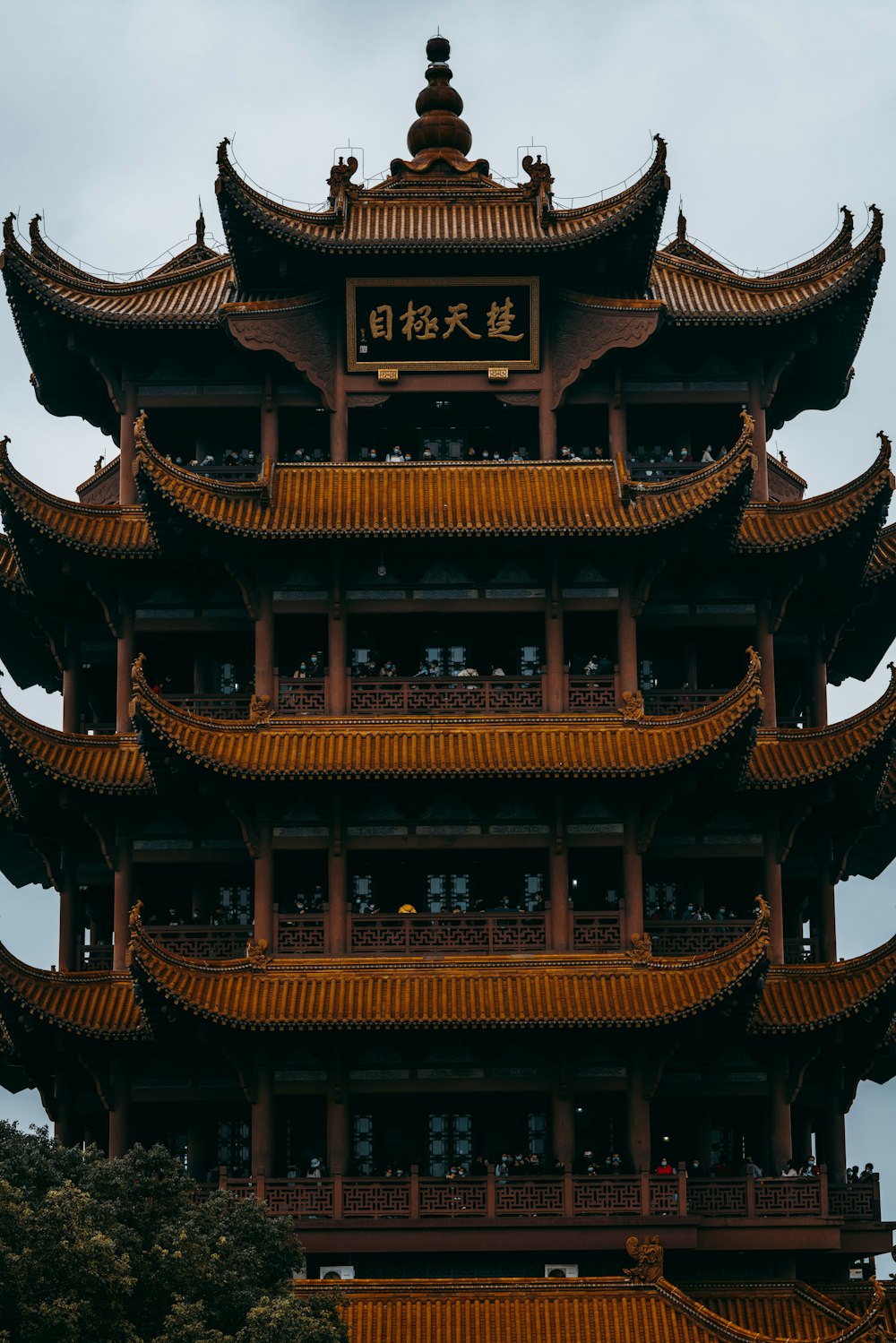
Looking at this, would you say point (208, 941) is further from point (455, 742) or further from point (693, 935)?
point (693, 935)

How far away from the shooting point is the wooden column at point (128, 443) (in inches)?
2143

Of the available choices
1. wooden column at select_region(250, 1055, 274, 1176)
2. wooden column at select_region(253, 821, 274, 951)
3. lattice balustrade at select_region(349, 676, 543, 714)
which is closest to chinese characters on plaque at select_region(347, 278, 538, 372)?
lattice balustrade at select_region(349, 676, 543, 714)

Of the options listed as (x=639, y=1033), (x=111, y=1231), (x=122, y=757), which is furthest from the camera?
(x=122, y=757)

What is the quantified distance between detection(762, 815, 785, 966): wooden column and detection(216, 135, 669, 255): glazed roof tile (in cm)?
1303

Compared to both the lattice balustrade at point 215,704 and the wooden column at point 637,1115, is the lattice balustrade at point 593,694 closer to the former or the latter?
the lattice balustrade at point 215,704

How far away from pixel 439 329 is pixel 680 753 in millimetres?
11252

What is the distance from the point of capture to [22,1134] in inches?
1609

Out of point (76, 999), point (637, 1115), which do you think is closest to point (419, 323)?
point (76, 999)

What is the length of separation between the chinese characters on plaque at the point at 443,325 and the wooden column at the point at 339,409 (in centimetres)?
29

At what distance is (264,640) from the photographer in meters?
51.9

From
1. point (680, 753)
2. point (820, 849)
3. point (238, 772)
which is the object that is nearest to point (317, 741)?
point (238, 772)

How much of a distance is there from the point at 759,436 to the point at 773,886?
32.9 feet

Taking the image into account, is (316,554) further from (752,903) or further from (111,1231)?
(111,1231)

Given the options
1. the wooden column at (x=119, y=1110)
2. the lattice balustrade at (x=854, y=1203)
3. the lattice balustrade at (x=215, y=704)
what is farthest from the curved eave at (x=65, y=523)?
the lattice balustrade at (x=854, y=1203)
